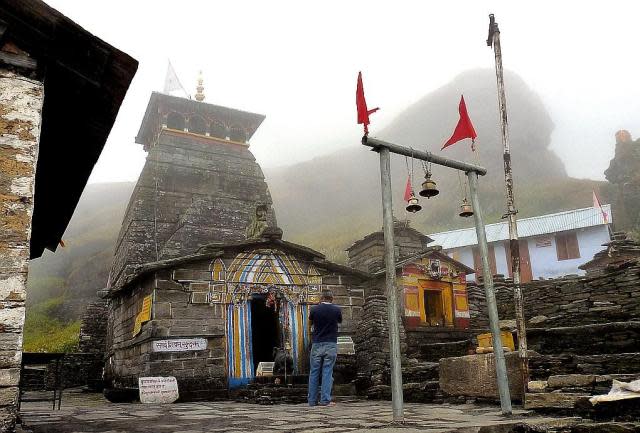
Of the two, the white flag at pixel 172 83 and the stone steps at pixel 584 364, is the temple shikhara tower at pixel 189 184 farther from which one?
the stone steps at pixel 584 364

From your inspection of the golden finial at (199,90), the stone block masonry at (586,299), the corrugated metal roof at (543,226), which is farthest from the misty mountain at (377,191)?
the stone block masonry at (586,299)

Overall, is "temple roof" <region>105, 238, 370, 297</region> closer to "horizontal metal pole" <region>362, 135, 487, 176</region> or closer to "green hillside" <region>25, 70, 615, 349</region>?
"horizontal metal pole" <region>362, 135, 487, 176</region>

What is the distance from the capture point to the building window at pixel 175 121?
87.9 feet

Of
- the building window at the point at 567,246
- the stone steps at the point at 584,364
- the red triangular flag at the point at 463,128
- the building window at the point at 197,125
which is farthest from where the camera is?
the building window at the point at 567,246

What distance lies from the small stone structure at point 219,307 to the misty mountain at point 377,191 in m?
26.7

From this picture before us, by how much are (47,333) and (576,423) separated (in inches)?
1361

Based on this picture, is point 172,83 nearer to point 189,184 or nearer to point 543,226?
point 189,184

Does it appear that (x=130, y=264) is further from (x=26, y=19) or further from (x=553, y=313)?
(x=26, y=19)

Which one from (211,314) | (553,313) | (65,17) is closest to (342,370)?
(211,314)

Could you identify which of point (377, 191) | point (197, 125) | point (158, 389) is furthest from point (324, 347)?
point (377, 191)

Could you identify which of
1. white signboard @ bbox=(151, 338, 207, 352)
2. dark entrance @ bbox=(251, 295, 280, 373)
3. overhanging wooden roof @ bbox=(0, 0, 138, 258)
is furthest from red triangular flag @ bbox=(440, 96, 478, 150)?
dark entrance @ bbox=(251, 295, 280, 373)

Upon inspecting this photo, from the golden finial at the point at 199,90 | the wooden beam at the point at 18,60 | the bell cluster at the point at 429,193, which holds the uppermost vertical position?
the golden finial at the point at 199,90

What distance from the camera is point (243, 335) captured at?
1334 centimetres

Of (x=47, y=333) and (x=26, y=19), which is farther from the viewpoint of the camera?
(x=47, y=333)
